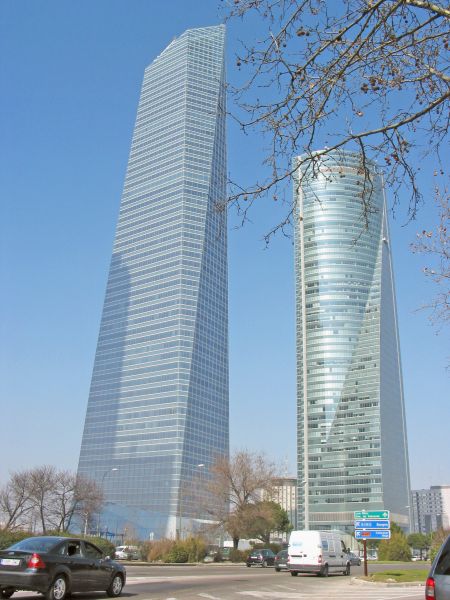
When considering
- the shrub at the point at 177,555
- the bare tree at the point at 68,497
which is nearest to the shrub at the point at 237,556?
the shrub at the point at 177,555

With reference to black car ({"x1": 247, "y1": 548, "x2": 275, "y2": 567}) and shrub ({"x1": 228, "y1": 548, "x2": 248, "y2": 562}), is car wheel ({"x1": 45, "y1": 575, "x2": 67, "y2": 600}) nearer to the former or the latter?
black car ({"x1": 247, "y1": 548, "x2": 275, "y2": 567})

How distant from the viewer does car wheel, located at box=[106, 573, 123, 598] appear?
50.5ft

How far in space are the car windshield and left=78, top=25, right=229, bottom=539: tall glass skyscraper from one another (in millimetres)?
137865

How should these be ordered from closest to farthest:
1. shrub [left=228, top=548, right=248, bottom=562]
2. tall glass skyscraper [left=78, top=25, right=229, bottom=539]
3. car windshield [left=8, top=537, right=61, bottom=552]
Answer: car windshield [left=8, top=537, right=61, bottom=552]
shrub [left=228, top=548, right=248, bottom=562]
tall glass skyscraper [left=78, top=25, right=229, bottom=539]

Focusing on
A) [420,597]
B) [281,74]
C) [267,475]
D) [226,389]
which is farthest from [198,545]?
[226,389]

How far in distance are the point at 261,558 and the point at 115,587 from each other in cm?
3546

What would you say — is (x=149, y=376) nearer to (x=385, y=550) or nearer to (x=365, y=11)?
(x=385, y=550)

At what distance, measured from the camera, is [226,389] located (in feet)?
602

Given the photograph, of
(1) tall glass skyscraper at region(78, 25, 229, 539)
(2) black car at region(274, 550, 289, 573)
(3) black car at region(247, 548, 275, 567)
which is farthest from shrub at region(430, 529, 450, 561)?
(1) tall glass skyscraper at region(78, 25, 229, 539)

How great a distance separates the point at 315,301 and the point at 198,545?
150 metres

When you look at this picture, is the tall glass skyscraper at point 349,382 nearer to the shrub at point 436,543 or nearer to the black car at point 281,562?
the shrub at point 436,543

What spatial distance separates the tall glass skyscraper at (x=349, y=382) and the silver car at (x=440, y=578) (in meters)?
173

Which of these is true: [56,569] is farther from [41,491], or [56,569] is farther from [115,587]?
[41,491]

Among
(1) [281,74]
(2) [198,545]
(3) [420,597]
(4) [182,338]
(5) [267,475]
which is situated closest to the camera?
(1) [281,74]
